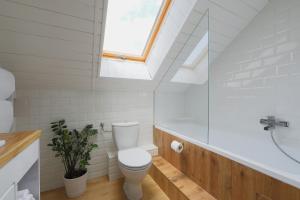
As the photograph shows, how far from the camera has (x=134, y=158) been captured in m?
1.58

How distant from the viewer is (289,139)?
1467 mm

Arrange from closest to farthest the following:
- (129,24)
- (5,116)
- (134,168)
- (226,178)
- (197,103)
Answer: (5,116) → (226,178) → (134,168) → (129,24) → (197,103)

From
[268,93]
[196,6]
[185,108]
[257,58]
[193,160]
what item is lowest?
[193,160]

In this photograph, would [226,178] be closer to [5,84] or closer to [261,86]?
[261,86]

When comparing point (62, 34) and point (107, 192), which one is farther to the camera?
point (107, 192)

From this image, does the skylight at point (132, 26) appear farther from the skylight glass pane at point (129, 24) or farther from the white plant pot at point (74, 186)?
the white plant pot at point (74, 186)

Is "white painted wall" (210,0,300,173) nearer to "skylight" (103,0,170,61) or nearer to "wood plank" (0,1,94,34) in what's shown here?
"skylight" (103,0,170,61)

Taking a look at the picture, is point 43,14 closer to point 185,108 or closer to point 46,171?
point 46,171

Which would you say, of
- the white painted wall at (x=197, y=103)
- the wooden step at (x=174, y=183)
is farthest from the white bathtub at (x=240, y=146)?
the wooden step at (x=174, y=183)

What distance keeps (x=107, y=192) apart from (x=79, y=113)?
1099 millimetres

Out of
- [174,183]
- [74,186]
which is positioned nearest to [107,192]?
[74,186]

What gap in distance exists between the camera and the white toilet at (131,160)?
144 centimetres

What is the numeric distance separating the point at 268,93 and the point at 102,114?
2.19 meters

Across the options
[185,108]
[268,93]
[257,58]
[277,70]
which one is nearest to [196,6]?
[257,58]
